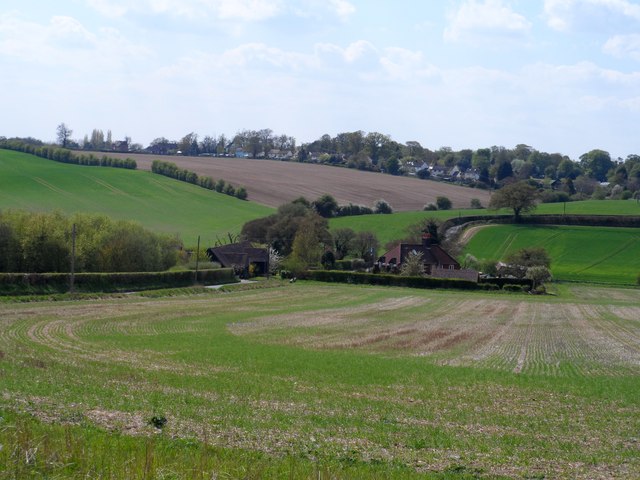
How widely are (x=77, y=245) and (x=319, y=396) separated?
59.1m

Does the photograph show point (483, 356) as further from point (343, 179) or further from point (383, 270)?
point (343, 179)

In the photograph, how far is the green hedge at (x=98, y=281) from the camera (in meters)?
57.2

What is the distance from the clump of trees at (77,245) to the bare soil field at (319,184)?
58032mm

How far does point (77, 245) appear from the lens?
7450cm

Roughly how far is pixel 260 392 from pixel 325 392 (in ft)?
6.08

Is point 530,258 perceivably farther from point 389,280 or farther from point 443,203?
point 443,203

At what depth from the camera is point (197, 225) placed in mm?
123062

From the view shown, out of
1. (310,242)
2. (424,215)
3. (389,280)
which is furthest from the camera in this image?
(424,215)

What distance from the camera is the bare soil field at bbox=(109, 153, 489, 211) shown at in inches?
5846

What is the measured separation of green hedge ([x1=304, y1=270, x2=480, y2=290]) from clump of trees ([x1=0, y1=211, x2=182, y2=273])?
2086 cm

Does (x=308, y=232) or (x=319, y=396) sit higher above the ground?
(x=319, y=396)

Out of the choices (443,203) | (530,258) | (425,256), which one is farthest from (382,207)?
(530,258)

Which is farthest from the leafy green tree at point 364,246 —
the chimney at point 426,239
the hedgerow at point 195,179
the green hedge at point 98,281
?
the green hedge at point 98,281

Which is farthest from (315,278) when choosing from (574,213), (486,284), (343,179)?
(343,179)
